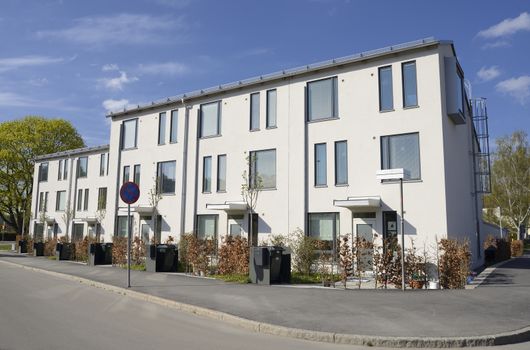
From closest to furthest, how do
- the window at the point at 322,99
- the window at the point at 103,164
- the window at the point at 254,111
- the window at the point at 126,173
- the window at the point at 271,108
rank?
the window at the point at 322,99
the window at the point at 271,108
the window at the point at 254,111
the window at the point at 126,173
the window at the point at 103,164

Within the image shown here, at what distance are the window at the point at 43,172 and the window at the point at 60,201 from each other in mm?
3209

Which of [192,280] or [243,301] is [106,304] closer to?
[243,301]

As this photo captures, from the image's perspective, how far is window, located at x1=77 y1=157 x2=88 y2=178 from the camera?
36938 millimetres

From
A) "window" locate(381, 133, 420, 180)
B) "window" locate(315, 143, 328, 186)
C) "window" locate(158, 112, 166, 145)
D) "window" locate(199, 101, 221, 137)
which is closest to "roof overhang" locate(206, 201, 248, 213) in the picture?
"window" locate(315, 143, 328, 186)

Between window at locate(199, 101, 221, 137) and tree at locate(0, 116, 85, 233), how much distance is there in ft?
104

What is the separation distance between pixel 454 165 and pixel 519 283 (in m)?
6.41

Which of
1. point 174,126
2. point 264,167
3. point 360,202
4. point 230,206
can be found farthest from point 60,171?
point 360,202

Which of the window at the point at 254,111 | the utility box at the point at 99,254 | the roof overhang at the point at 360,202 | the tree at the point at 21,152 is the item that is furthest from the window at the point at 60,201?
the roof overhang at the point at 360,202

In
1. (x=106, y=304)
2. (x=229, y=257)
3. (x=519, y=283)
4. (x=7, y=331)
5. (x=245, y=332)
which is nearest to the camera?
(x=7, y=331)

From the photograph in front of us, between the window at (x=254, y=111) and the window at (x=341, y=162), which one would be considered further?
the window at (x=254, y=111)

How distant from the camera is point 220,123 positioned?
24.8 metres

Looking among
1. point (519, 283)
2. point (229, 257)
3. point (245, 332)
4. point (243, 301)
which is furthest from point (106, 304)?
point (519, 283)

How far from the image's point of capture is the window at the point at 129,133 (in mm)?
29156

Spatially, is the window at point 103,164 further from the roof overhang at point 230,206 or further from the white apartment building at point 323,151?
the roof overhang at point 230,206
